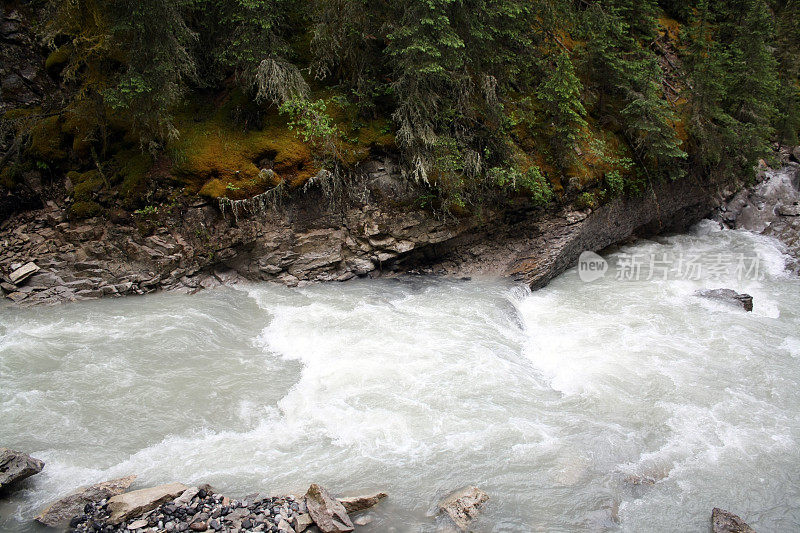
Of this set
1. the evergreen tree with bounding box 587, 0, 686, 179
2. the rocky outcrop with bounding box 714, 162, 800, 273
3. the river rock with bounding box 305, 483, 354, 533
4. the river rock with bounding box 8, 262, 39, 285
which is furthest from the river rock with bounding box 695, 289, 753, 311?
the river rock with bounding box 8, 262, 39, 285

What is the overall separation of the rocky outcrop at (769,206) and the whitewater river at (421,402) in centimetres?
786

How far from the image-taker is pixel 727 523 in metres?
4.57

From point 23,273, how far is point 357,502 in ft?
28.3

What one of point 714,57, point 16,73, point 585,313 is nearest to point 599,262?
point 585,313

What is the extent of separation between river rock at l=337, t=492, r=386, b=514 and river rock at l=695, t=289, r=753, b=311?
972 cm

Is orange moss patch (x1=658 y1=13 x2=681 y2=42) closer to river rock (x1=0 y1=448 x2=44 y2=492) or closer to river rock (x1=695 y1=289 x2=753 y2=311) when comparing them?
river rock (x1=695 y1=289 x2=753 y2=311)

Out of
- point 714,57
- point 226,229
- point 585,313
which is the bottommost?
point 585,313

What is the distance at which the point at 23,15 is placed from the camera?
428 inches

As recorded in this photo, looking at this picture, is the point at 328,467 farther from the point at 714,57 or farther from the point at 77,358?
the point at 714,57

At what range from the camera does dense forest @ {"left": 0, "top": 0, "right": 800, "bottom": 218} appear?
30.3 ft

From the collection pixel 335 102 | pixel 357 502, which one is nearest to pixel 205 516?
pixel 357 502

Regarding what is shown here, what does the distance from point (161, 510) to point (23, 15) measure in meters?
13.0

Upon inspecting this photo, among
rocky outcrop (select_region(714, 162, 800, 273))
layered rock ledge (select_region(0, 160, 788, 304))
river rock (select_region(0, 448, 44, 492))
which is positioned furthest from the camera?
rocky outcrop (select_region(714, 162, 800, 273))

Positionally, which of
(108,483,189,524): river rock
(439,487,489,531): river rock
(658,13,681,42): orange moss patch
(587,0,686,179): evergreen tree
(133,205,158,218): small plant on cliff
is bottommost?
(439,487,489,531): river rock
